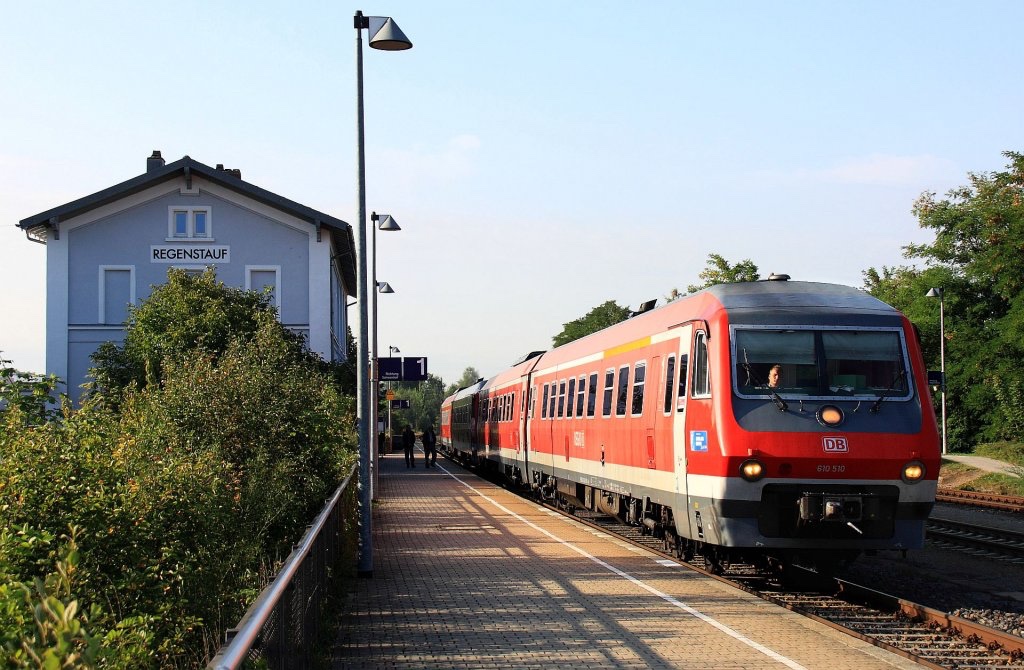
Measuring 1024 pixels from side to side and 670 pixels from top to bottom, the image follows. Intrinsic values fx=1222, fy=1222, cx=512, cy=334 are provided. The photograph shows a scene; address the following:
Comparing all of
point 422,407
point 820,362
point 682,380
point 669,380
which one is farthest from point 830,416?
point 422,407

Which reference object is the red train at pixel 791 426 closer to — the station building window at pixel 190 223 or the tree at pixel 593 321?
the station building window at pixel 190 223

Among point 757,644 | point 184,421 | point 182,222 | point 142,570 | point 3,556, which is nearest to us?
point 3,556

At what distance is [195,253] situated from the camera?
39.1 metres

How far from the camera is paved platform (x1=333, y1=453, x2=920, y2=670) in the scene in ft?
28.9

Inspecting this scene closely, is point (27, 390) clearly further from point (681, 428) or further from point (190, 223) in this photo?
point (190, 223)

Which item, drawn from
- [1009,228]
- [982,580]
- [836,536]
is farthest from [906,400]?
[1009,228]

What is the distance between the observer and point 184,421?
1397cm

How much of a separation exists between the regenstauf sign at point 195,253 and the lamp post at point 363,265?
80.3ft

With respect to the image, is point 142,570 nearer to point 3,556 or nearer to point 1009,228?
point 3,556

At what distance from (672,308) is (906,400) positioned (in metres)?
3.59

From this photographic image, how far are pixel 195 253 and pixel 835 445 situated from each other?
3069cm

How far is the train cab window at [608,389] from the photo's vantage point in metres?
17.8

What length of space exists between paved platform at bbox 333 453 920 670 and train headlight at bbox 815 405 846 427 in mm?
1816

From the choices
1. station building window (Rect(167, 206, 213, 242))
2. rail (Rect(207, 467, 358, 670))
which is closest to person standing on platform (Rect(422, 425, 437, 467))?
station building window (Rect(167, 206, 213, 242))
